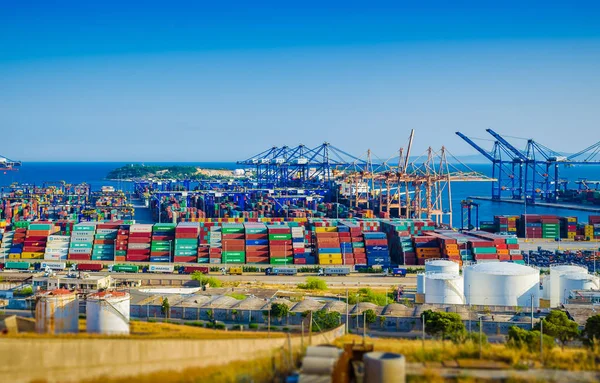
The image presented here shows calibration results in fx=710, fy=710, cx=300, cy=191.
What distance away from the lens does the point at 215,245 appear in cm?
2148

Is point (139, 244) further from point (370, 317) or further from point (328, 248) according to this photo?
point (370, 317)

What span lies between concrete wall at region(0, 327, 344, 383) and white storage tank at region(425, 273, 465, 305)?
30.2 feet

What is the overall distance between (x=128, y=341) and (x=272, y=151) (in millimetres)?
53226

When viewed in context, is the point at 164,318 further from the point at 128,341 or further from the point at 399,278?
the point at 399,278

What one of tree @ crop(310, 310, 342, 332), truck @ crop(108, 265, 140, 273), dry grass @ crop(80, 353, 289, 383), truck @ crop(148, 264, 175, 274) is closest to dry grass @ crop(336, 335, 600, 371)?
dry grass @ crop(80, 353, 289, 383)

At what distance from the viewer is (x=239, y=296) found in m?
14.7

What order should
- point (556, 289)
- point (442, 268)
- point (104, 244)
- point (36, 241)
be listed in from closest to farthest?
1. point (556, 289)
2. point (442, 268)
3. point (104, 244)
4. point (36, 241)

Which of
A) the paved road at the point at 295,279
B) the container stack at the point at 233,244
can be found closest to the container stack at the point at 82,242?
the paved road at the point at 295,279

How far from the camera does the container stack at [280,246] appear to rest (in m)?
21.0

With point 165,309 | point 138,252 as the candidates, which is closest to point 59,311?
point 165,309

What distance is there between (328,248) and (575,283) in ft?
27.0

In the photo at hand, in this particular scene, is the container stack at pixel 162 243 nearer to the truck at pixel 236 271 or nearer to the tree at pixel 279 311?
the truck at pixel 236 271

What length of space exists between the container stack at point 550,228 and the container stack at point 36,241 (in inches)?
733

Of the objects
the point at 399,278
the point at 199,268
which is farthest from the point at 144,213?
the point at 399,278
